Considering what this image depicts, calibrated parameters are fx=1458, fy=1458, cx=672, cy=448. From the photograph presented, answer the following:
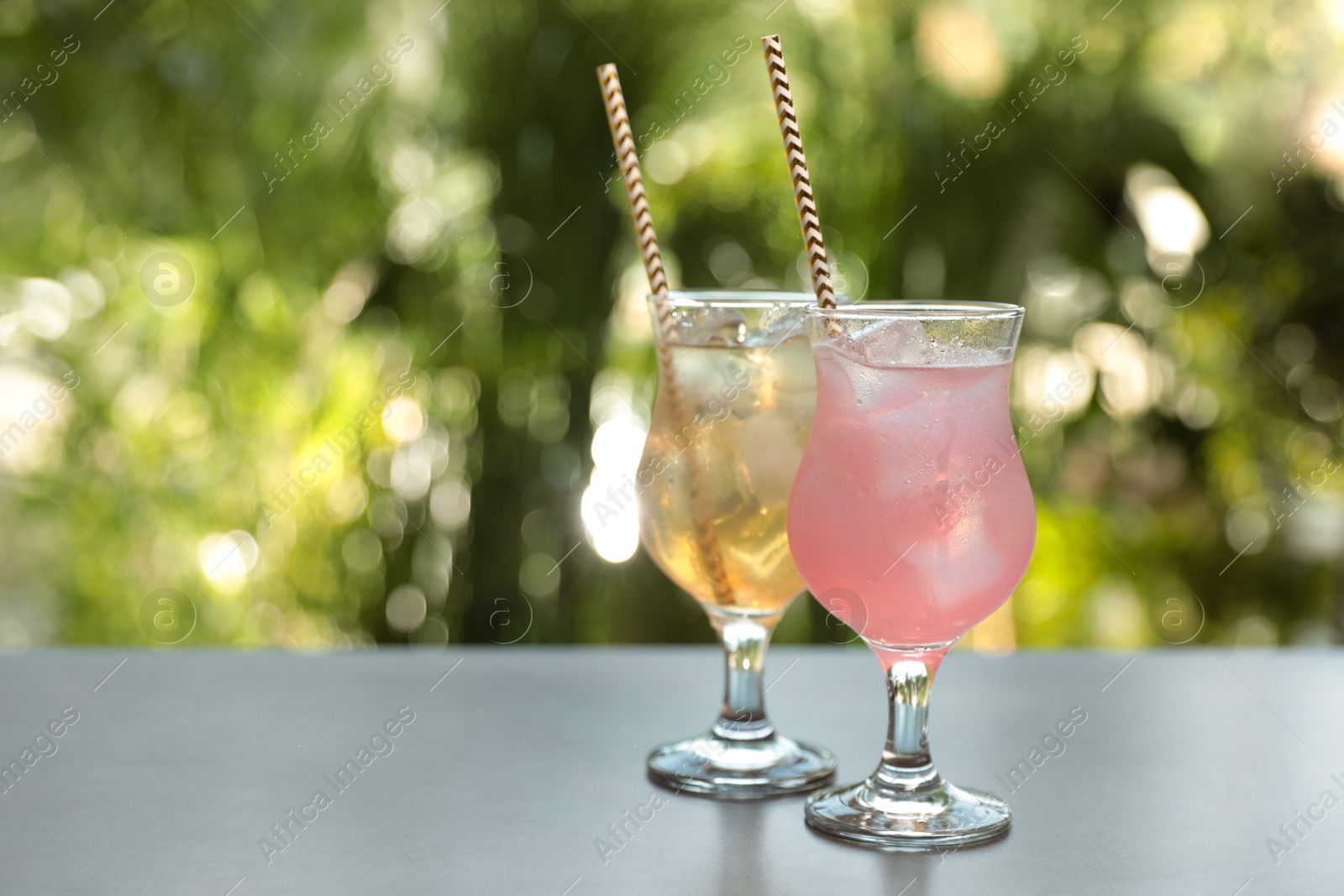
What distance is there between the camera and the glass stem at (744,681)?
1.13 meters

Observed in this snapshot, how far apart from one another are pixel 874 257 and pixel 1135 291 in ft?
1.66

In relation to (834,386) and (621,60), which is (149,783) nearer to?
(834,386)

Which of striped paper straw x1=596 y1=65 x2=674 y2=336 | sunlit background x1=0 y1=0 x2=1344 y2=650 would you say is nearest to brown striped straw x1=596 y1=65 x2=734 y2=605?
striped paper straw x1=596 y1=65 x2=674 y2=336

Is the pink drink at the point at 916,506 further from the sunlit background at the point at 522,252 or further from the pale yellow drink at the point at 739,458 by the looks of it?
the sunlit background at the point at 522,252

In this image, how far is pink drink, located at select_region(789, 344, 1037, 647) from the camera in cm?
95

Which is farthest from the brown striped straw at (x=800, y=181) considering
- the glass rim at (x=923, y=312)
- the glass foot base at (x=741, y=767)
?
the glass foot base at (x=741, y=767)

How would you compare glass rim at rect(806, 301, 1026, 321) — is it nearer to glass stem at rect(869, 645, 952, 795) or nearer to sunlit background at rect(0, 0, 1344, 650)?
glass stem at rect(869, 645, 952, 795)

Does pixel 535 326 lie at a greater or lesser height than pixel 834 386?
greater

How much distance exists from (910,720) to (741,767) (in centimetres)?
16

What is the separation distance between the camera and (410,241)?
2.68 metres

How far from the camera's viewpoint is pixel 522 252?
2.56 metres

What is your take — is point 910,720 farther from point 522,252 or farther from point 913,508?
point 522,252

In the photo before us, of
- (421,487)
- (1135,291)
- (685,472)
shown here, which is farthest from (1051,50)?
(685,472)

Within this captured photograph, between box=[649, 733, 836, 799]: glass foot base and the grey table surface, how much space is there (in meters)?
0.02
